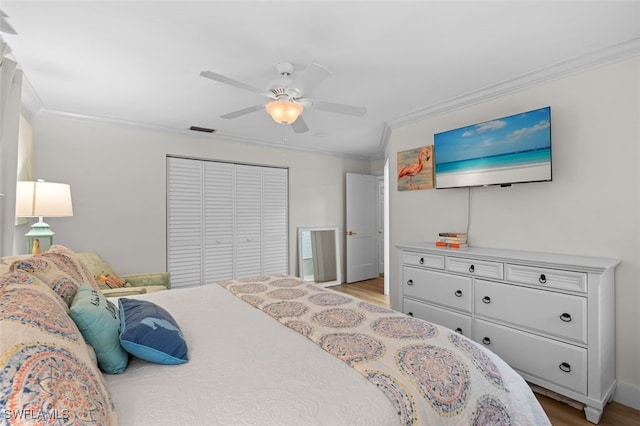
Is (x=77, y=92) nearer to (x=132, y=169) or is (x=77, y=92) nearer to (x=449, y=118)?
(x=132, y=169)

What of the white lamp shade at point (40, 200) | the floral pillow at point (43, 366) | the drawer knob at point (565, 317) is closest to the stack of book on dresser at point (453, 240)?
the drawer knob at point (565, 317)

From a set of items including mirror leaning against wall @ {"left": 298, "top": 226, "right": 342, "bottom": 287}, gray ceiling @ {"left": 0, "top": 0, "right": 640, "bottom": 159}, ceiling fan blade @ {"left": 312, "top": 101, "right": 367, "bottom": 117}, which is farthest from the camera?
mirror leaning against wall @ {"left": 298, "top": 226, "right": 342, "bottom": 287}

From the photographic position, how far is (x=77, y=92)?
9.45 feet

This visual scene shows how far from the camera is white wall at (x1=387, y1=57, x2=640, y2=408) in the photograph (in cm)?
212

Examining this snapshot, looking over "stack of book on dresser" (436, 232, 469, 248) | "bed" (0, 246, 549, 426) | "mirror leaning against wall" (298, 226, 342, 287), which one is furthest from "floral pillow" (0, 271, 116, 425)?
"mirror leaning against wall" (298, 226, 342, 287)

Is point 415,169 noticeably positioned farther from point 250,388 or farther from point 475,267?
point 250,388

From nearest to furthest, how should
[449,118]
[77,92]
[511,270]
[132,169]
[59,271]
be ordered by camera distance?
[59,271] < [511,270] < [77,92] < [449,118] < [132,169]

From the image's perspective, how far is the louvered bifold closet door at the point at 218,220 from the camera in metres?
4.41

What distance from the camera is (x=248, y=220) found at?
4766 millimetres

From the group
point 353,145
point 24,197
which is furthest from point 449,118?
point 24,197

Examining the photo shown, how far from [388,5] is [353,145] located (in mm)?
3440

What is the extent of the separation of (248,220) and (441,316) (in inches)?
121

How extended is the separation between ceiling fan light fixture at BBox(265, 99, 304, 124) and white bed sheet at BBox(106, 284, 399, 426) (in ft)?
4.98

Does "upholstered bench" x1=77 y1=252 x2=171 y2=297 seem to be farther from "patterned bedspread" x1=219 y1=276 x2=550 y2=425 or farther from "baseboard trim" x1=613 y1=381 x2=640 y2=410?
"baseboard trim" x1=613 y1=381 x2=640 y2=410
